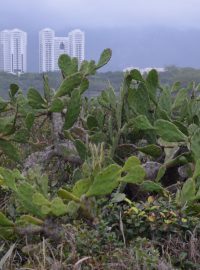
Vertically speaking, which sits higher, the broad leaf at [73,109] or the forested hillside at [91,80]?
the broad leaf at [73,109]

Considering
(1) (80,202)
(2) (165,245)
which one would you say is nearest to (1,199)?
(1) (80,202)

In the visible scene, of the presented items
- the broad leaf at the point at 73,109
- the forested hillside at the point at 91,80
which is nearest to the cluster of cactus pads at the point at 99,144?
the broad leaf at the point at 73,109

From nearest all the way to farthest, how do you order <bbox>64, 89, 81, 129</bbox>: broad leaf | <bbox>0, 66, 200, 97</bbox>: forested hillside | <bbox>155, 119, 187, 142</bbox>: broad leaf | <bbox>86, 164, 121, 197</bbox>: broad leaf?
1. <bbox>86, 164, 121, 197</bbox>: broad leaf
2. <bbox>155, 119, 187, 142</bbox>: broad leaf
3. <bbox>64, 89, 81, 129</bbox>: broad leaf
4. <bbox>0, 66, 200, 97</bbox>: forested hillside

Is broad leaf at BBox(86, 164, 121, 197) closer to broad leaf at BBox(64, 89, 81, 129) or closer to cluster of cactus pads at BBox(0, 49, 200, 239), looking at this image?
cluster of cactus pads at BBox(0, 49, 200, 239)

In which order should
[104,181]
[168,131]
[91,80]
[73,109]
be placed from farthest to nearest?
[91,80], [73,109], [168,131], [104,181]

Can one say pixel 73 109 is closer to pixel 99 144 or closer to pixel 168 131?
pixel 99 144

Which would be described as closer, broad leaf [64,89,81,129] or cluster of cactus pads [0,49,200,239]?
cluster of cactus pads [0,49,200,239]

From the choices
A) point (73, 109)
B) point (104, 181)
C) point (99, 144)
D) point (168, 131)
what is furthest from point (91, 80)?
point (104, 181)

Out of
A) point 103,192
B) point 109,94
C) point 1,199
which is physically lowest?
point 1,199

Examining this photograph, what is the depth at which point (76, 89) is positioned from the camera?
11.9 ft

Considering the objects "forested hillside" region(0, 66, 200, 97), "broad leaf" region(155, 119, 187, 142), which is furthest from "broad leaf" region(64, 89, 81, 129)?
"forested hillside" region(0, 66, 200, 97)

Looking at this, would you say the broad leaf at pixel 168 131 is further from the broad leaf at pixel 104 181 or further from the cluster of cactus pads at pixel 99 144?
the broad leaf at pixel 104 181

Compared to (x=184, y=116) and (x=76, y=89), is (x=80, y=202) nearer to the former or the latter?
(x=76, y=89)

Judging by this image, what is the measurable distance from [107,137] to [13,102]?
32.8 inches
